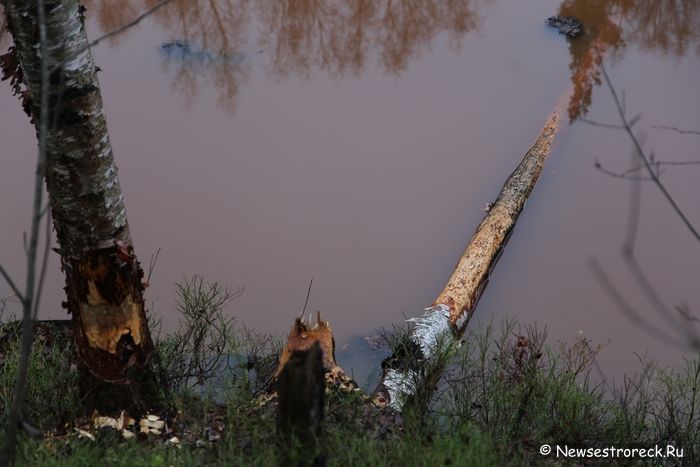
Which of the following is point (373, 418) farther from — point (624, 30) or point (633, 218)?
point (624, 30)

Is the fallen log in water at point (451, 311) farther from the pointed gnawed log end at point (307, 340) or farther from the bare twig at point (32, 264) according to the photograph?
the bare twig at point (32, 264)

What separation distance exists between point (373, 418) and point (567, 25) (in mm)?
6733

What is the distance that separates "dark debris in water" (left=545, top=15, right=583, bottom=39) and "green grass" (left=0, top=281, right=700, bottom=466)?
5152 mm

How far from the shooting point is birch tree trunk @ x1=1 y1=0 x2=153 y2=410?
313 cm

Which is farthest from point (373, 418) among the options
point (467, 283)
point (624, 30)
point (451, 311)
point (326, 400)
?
point (624, 30)

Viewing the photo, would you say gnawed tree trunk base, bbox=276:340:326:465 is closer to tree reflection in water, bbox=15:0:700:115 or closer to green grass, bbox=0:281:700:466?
green grass, bbox=0:281:700:466

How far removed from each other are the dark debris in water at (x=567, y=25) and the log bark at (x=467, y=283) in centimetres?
202

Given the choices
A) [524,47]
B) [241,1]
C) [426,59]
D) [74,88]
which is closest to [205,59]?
[241,1]

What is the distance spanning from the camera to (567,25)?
30.5 feet

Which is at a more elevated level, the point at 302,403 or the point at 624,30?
the point at 624,30

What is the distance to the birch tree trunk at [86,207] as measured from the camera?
3135 millimetres

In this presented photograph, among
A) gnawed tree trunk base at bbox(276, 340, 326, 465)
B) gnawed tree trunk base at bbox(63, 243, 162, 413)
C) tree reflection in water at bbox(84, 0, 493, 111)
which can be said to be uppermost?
tree reflection in water at bbox(84, 0, 493, 111)

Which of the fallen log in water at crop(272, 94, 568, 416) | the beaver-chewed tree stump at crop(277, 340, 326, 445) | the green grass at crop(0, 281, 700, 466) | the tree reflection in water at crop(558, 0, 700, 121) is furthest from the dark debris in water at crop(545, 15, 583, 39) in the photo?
the beaver-chewed tree stump at crop(277, 340, 326, 445)

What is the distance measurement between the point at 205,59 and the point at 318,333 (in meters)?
4.76
